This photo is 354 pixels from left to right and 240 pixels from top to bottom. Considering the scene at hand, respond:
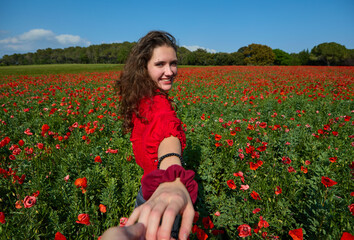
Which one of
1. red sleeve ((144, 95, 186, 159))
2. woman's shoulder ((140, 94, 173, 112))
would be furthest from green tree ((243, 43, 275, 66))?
red sleeve ((144, 95, 186, 159))

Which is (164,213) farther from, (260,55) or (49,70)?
(260,55)

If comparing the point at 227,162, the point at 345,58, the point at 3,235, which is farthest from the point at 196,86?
the point at 345,58

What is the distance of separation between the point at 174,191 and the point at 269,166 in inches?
104

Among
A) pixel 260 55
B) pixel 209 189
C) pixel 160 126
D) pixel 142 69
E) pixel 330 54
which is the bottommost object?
pixel 209 189

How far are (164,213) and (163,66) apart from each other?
129cm

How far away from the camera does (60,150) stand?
3.31 meters

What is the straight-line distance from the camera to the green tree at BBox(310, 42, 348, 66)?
172 ft

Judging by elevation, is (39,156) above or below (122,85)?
below

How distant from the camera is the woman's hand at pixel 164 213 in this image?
20.8 inches

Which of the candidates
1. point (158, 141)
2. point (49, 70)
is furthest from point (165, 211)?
point (49, 70)

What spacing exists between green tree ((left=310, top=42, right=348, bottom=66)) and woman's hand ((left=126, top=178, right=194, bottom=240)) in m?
69.2

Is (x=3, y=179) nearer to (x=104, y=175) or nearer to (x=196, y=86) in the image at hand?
(x=104, y=175)

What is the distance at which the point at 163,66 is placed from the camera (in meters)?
1.63

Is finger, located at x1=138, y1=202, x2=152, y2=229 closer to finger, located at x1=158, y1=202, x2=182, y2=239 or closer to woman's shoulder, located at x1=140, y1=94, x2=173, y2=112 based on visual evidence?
finger, located at x1=158, y1=202, x2=182, y2=239
